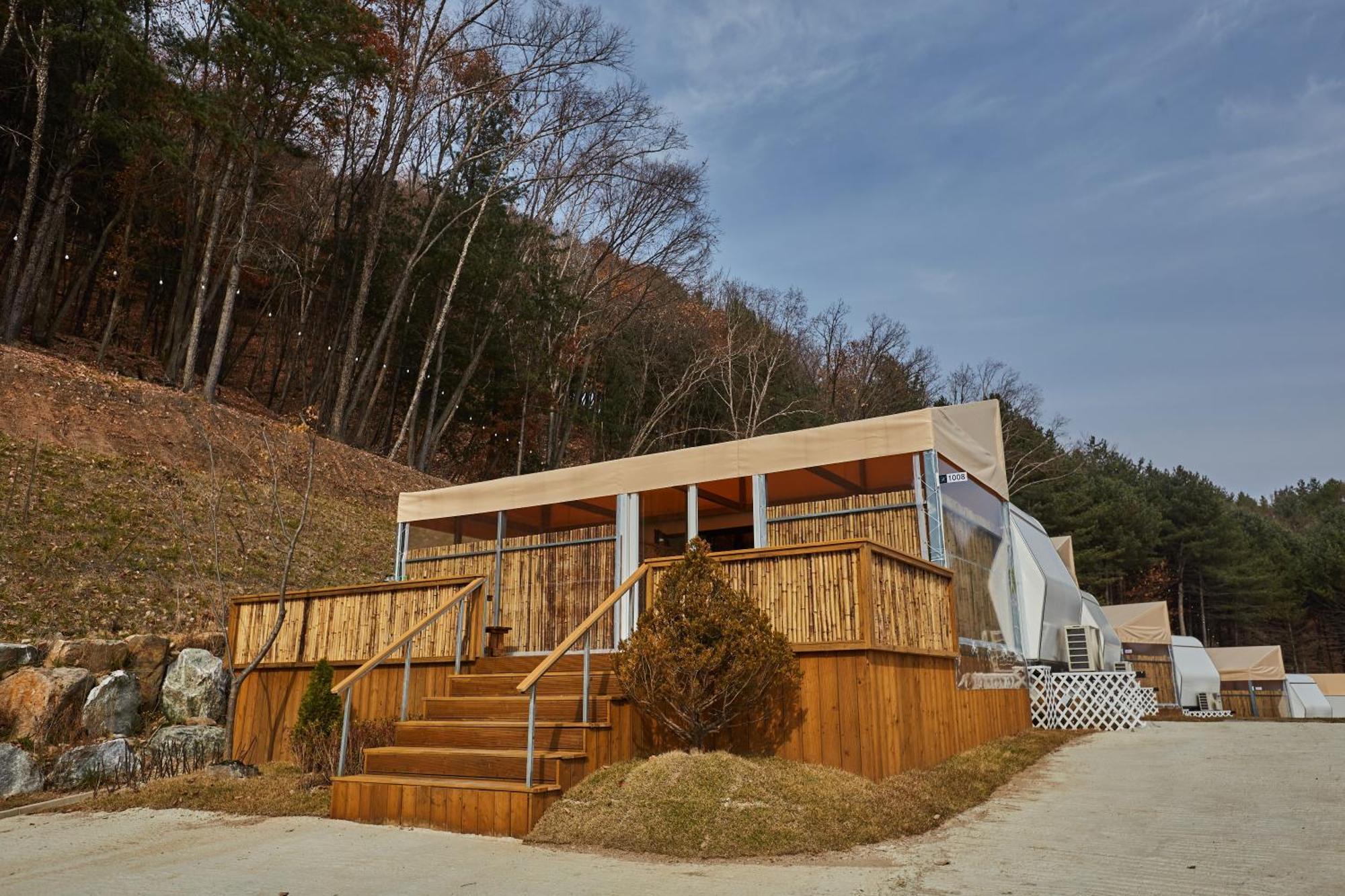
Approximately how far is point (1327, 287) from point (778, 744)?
14.1m

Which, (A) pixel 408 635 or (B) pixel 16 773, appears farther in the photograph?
(B) pixel 16 773

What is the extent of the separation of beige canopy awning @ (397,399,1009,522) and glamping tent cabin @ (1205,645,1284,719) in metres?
22.4

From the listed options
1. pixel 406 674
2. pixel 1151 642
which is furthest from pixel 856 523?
pixel 1151 642

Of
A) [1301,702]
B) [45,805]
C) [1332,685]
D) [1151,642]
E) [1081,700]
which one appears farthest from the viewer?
[1332,685]

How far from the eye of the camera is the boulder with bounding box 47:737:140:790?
8266 millimetres

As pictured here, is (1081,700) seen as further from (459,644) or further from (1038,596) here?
(459,644)

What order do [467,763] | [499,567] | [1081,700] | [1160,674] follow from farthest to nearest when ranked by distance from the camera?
[1160,674] < [1081,700] < [499,567] < [467,763]

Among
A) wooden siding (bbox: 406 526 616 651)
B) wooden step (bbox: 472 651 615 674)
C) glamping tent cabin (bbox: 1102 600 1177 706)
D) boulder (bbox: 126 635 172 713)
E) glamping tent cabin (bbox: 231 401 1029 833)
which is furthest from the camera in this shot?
glamping tent cabin (bbox: 1102 600 1177 706)

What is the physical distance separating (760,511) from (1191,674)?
19847mm

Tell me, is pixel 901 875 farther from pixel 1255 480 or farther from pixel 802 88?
pixel 1255 480

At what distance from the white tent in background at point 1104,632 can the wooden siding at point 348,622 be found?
9.43 m

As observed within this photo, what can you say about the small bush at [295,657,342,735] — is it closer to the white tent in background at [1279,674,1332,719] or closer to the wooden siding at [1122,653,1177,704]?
the wooden siding at [1122,653,1177,704]

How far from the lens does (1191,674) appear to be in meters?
23.5

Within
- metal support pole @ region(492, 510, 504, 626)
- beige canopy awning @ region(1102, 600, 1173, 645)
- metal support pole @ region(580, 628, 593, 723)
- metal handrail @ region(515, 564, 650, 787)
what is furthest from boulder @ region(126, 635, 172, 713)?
beige canopy awning @ region(1102, 600, 1173, 645)
